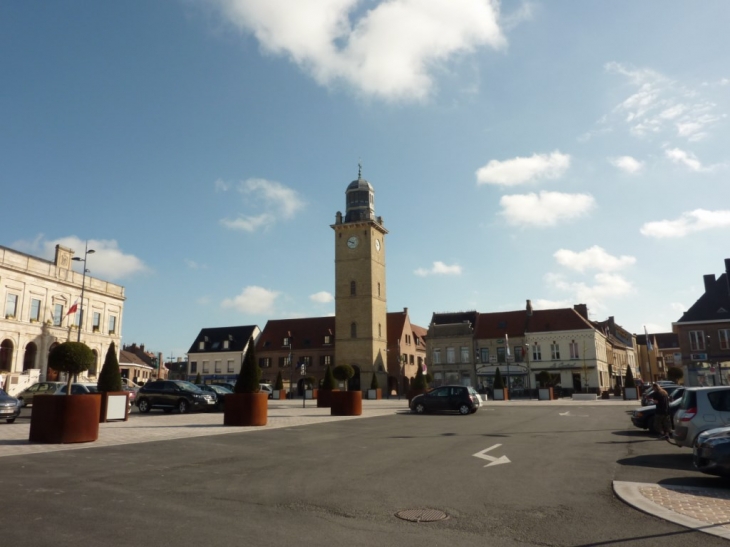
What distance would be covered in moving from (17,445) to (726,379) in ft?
183

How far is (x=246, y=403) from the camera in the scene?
19.2 meters

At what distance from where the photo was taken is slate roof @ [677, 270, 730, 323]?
52438 millimetres

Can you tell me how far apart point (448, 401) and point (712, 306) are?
38.1m

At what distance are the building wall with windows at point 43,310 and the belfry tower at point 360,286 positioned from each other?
25.1 m

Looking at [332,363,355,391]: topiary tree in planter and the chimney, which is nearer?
[332,363,355,391]: topiary tree in planter

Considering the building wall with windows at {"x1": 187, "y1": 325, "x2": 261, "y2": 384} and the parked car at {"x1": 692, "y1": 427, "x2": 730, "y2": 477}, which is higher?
the building wall with windows at {"x1": 187, "y1": 325, "x2": 261, "y2": 384}

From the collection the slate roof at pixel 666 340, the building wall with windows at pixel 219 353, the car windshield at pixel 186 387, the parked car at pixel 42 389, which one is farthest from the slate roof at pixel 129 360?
the slate roof at pixel 666 340

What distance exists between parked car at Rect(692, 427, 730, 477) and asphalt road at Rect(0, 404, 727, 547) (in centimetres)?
38

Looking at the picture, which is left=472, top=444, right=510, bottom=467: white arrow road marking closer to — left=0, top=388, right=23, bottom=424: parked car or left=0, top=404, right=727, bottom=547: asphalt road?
left=0, top=404, right=727, bottom=547: asphalt road

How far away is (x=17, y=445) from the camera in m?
13.3

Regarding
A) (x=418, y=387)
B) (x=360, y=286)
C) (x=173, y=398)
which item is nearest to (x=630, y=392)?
(x=418, y=387)

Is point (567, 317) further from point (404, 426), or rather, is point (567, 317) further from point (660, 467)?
point (660, 467)

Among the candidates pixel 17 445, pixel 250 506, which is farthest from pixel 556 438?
pixel 17 445

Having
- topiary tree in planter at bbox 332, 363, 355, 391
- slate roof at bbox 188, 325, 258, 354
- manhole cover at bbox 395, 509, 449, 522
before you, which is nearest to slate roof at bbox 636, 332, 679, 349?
→ slate roof at bbox 188, 325, 258, 354
